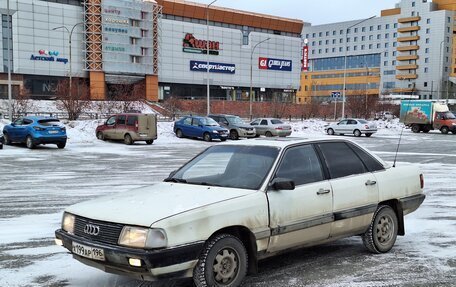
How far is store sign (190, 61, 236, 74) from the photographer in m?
89.7

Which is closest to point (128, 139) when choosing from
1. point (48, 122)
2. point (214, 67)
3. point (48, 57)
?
point (48, 122)

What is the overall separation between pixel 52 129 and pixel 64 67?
179ft

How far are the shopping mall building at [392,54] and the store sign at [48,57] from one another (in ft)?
208

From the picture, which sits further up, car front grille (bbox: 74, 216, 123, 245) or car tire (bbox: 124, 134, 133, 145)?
car front grille (bbox: 74, 216, 123, 245)

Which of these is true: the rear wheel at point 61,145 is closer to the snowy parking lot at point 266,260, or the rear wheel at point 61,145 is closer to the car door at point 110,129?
the car door at point 110,129

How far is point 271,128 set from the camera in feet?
116

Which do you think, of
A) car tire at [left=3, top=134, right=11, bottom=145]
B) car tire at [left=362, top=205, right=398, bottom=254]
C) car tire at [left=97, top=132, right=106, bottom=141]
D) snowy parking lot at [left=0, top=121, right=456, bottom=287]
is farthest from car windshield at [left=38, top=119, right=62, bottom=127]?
car tire at [left=362, top=205, right=398, bottom=254]

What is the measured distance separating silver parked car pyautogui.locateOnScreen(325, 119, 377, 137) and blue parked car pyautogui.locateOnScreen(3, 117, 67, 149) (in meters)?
23.4

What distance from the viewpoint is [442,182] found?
12742 millimetres

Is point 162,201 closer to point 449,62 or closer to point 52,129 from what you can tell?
point 52,129

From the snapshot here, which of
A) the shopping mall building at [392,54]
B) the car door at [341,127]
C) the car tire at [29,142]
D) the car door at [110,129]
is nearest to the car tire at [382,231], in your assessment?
the car tire at [29,142]

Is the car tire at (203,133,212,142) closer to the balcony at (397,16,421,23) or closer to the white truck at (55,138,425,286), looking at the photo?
the white truck at (55,138,425,286)

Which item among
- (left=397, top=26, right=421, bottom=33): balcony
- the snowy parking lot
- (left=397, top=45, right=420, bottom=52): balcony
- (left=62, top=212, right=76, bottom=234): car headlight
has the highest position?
(left=397, top=26, right=421, bottom=33): balcony

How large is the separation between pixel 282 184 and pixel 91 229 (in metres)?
1.94
